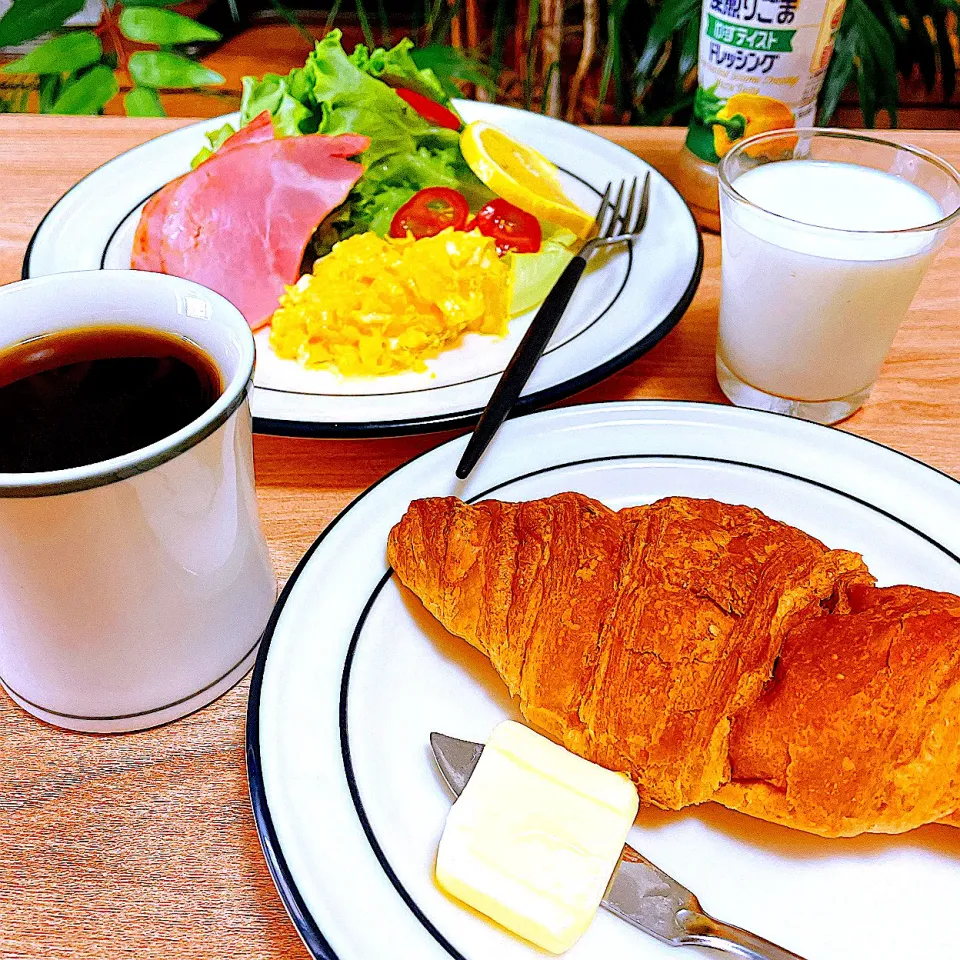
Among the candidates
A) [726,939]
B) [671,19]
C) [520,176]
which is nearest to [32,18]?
[520,176]

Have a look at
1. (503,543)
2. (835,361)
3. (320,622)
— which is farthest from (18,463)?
(835,361)

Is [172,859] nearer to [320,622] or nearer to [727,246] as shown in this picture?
[320,622]

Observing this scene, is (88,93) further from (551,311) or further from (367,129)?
(551,311)

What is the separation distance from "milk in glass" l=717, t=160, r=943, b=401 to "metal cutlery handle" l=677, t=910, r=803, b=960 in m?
0.69

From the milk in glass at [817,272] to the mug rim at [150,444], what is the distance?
611 mm

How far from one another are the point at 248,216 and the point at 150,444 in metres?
0.75

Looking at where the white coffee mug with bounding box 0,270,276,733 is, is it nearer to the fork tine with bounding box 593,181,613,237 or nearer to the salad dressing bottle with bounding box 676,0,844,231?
the fork tine with bounding box 593,181,613,237

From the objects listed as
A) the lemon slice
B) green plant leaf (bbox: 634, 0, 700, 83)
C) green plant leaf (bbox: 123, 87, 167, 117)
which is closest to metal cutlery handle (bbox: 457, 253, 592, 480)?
the lemon slice

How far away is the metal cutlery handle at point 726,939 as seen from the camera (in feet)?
1.91

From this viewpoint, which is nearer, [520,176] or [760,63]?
[760,63]

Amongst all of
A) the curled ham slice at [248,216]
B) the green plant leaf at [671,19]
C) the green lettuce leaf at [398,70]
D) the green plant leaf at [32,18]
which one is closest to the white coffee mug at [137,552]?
the curled ham slice at [248,216]

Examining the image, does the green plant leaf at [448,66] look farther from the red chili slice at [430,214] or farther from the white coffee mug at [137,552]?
the white coffee mug at [137,552]

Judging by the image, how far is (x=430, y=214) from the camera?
1.46 metres

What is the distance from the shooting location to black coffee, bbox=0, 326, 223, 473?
2.23ft
